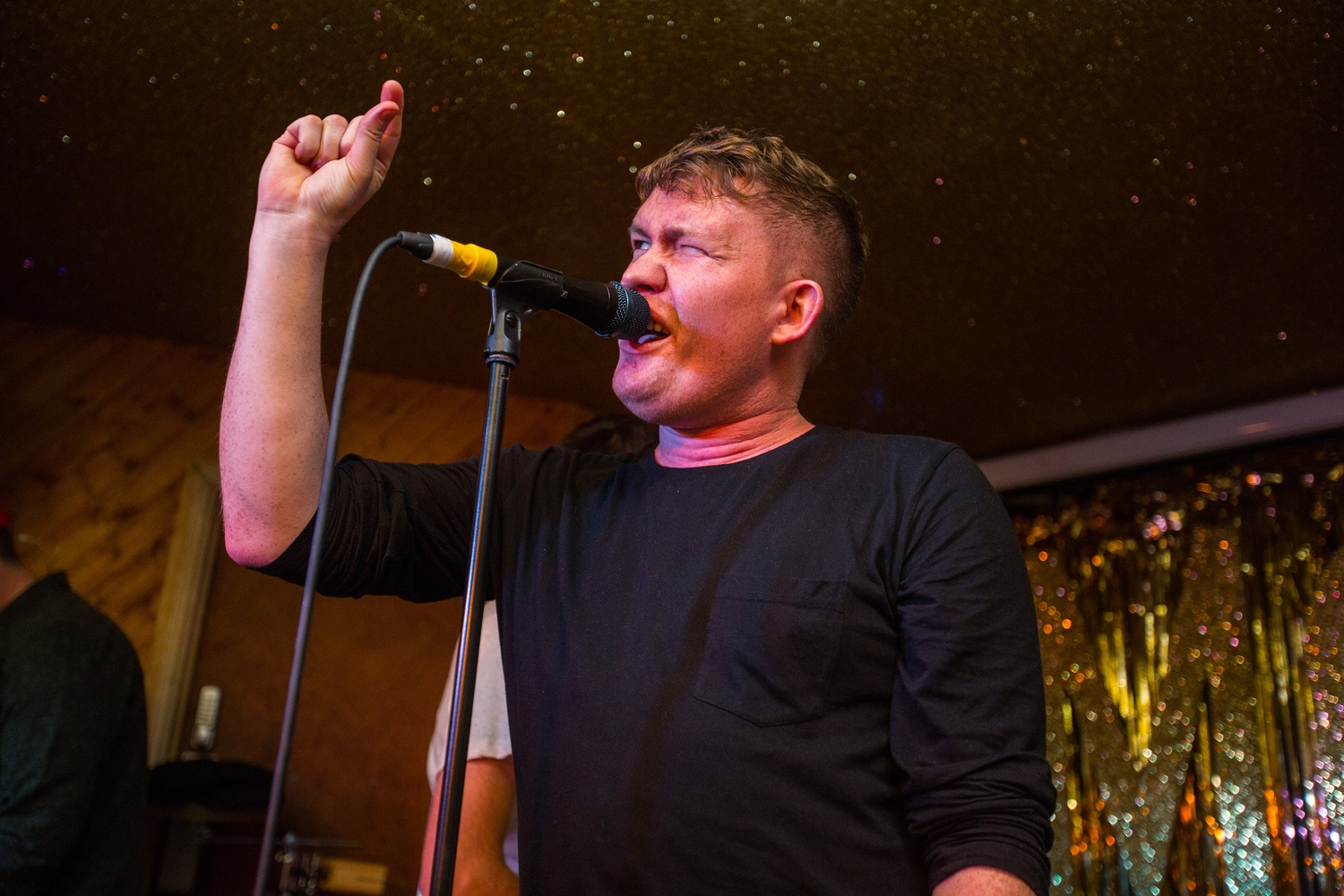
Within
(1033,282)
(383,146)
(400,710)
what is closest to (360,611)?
(400,710)

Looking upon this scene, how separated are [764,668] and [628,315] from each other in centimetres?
43

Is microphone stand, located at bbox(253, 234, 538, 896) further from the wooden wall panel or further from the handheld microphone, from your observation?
the wooden wall panel


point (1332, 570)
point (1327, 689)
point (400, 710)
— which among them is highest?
point (1332, 570)

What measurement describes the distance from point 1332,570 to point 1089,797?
1.30 metres

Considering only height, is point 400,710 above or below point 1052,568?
below

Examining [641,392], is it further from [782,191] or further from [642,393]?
[782,191]

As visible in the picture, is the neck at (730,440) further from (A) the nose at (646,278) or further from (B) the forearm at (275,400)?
(B) the forearm at (275,400)

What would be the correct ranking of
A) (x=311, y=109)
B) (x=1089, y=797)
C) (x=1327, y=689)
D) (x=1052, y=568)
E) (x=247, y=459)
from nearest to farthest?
(x=247, y=459)
(x=311, y=109)
(x=1327, y=689)
(x=1089, y=797)
(x=1052, y=568)

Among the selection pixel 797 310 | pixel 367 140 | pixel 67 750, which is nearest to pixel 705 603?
pixel 797 310

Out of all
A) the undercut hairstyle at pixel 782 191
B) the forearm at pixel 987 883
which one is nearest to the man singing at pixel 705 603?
the forearm at pixel 987 883

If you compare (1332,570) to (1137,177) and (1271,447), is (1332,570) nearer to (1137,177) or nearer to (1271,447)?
(1271,447)

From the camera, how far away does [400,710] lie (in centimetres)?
430

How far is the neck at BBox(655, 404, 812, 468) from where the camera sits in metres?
1.41

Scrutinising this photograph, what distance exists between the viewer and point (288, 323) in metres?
1.09
